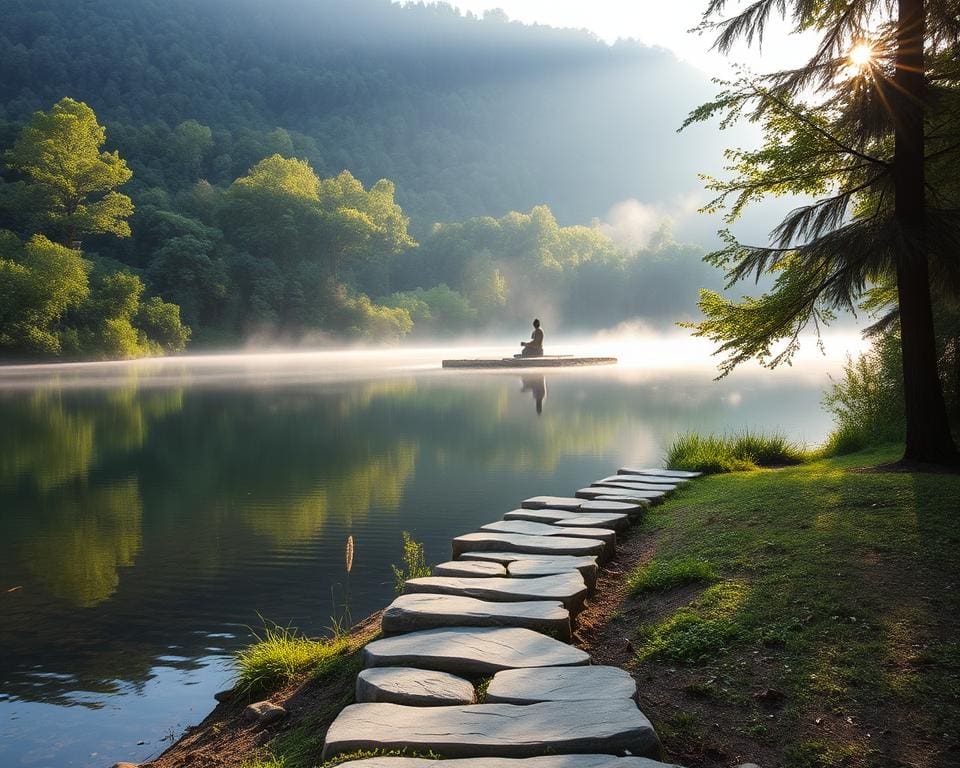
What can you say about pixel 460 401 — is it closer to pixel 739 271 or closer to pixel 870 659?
pixel 739 271

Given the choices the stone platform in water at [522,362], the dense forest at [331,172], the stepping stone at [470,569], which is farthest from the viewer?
the dense forest at [331,172]

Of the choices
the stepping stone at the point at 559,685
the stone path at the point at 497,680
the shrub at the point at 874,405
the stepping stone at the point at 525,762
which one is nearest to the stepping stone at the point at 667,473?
A: the shrub at the point at 874,405

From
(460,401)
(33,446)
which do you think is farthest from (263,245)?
(33,446)

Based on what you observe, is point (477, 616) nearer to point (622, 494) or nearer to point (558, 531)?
point (558, 531)

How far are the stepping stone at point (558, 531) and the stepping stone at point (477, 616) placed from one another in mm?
1492

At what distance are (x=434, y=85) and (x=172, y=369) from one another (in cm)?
9518

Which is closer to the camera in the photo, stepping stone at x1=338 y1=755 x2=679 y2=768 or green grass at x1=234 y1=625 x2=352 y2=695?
stepping stone at x1=338 y1=755 x2=679 y2=768

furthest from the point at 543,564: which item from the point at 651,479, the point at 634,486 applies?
the point at 651,479

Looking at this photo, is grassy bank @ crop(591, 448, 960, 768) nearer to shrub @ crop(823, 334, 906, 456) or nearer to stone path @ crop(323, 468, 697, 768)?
stone path @ crop(323, 468, 697, 768)

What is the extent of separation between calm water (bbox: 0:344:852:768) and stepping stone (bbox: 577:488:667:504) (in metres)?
1.24

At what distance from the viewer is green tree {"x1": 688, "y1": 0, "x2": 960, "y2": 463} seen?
7645mm

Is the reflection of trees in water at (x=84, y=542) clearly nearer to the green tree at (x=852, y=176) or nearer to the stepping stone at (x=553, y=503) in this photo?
the stepping stone at (x=553, y=503)

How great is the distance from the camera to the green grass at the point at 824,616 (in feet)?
10.2

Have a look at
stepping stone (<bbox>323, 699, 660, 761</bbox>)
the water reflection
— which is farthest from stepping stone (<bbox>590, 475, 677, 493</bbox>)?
the water reflection
